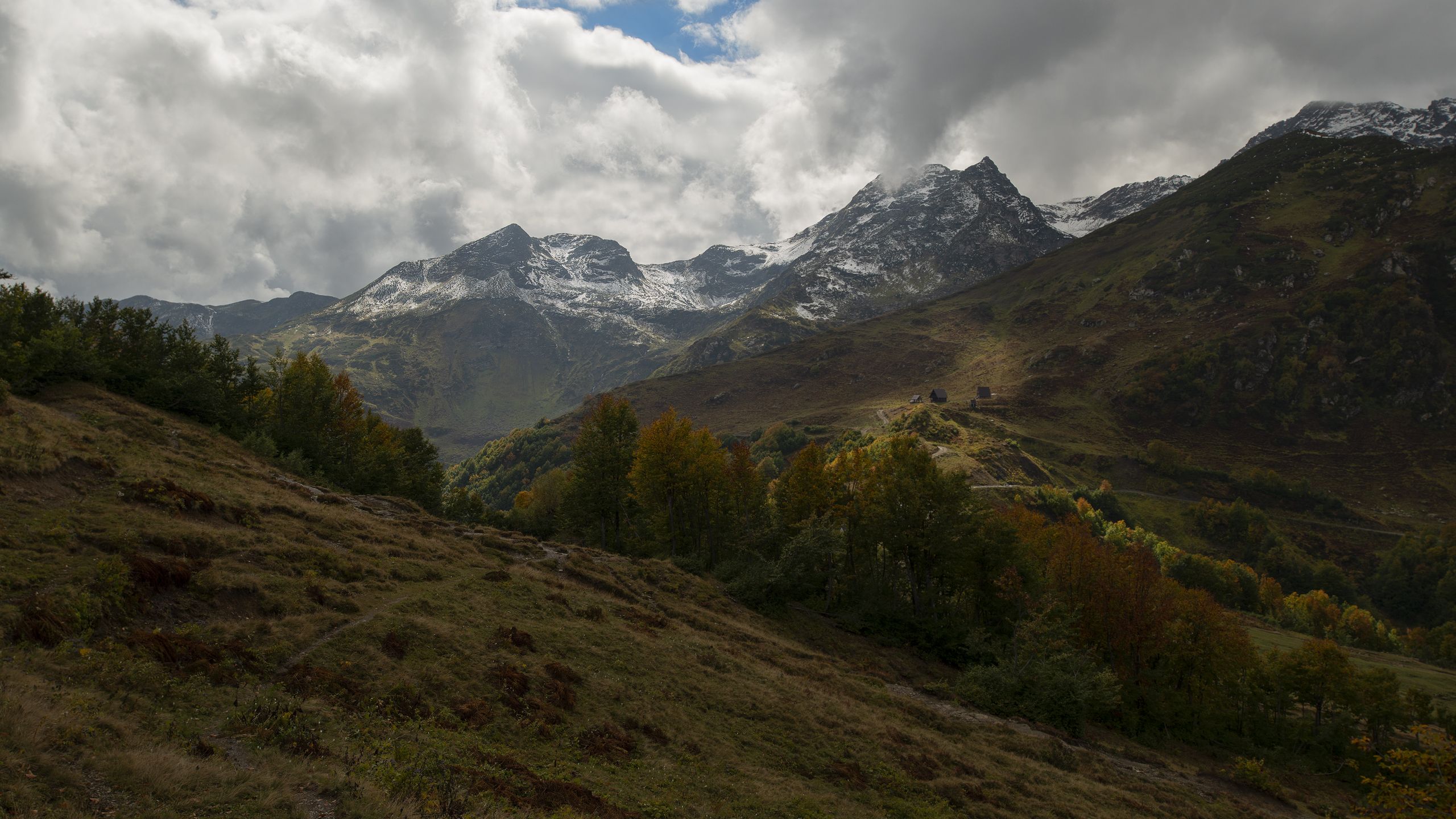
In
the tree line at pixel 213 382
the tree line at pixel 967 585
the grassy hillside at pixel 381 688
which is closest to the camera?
the grassy hillside at pixel 381 688

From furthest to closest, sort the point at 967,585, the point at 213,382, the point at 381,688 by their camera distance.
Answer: the point at 967,585
the point at 213,382
the point at 381,688

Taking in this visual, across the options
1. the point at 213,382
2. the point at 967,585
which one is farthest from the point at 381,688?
the point at 967,585

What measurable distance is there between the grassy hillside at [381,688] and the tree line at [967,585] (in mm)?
9330

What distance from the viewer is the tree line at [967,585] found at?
48312mm

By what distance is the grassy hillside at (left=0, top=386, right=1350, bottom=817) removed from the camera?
11.7m

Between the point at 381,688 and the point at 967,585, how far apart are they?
4904cm

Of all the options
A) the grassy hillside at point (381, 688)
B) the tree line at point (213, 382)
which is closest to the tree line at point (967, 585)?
the grassy hillside at point (381, 688)

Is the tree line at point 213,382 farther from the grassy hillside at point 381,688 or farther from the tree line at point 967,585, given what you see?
the tree line at point 967,585

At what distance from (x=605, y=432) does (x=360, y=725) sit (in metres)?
46.3

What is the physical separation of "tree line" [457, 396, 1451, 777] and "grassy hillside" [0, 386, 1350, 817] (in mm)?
9330

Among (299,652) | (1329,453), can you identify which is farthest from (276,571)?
(1329,453)

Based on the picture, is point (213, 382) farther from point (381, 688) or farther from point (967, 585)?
point (967, 585)

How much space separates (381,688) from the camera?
57.4 feet

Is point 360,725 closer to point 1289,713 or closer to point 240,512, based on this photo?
point 240,512
